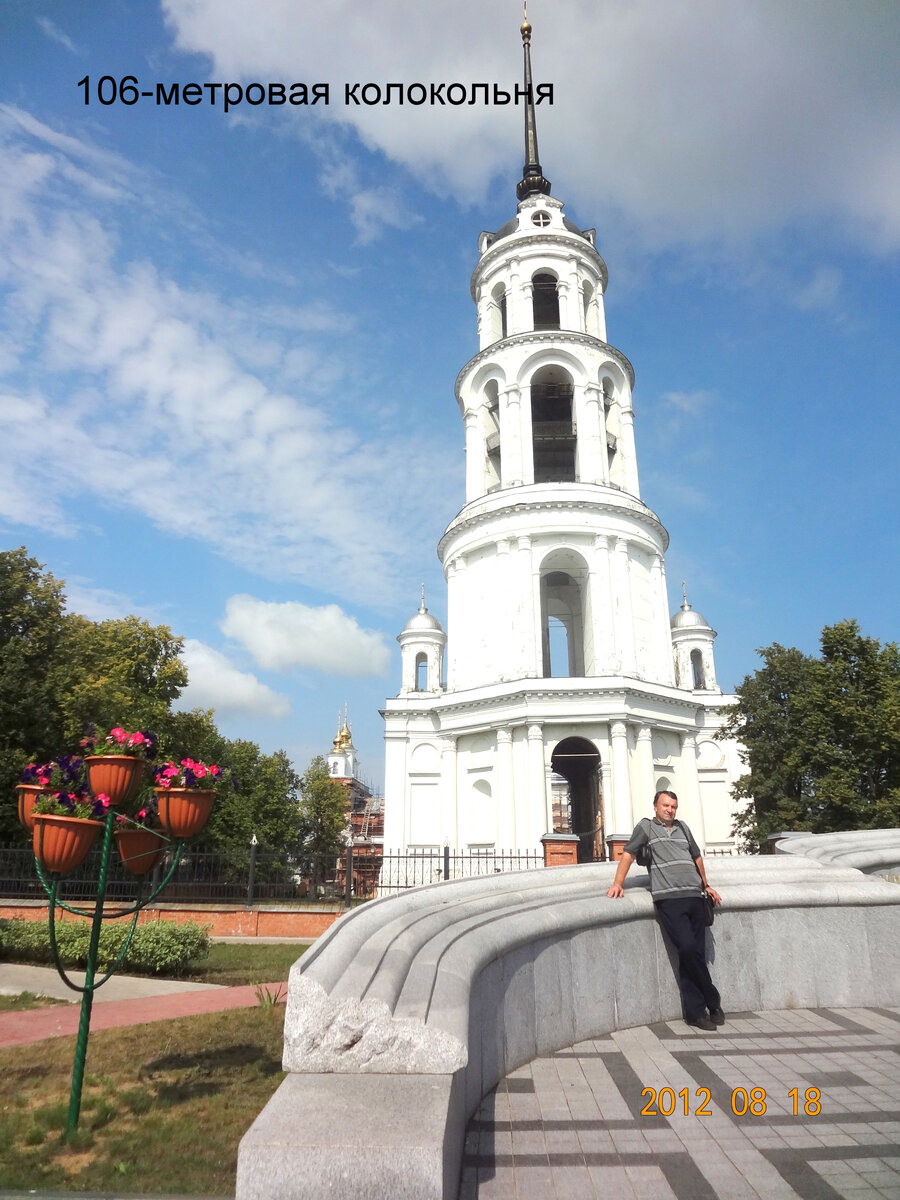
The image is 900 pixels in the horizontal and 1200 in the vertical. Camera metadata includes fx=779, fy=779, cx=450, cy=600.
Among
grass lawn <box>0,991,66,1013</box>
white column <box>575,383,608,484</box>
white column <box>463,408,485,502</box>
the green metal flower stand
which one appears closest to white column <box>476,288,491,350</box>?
white column <box>463,408,485,502</box>

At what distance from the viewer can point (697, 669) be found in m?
45.5

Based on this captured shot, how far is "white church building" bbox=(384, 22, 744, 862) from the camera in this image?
28625 millimetres

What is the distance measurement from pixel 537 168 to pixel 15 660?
37.7 m

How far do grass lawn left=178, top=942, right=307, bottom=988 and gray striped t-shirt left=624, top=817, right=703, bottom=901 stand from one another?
5.68 m

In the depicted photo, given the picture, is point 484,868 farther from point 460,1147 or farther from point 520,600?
point 460,1147

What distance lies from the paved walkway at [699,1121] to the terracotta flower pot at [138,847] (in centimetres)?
317

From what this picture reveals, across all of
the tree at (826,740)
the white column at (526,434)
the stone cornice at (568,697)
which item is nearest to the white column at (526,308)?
the white column at (526,434)

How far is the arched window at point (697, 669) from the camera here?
45.0m

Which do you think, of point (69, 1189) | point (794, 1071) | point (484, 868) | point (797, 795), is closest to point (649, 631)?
point (797, 795)

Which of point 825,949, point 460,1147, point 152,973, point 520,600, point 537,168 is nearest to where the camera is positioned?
point 460,1147

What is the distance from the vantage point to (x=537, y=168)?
4450cm

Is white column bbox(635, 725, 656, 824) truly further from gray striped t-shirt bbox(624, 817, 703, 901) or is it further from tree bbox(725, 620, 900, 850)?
gray striped t-shirt bbox(624, 817, 703, 901)

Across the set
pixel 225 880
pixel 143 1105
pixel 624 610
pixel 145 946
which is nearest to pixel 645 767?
pixel 624 610
